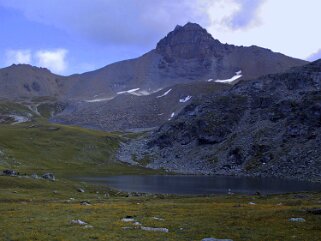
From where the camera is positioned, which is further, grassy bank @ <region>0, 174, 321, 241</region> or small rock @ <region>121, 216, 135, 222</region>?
small rock @ <region>121, 216, 135, 222</region>

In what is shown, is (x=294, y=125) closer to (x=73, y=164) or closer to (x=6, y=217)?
(x=73, y=164)

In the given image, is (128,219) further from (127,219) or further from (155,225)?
(155,225)

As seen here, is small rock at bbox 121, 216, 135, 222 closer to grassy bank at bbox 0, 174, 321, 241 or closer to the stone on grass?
the stone on grass

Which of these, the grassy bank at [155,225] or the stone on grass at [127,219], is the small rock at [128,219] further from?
the grassy bank at [155,225]

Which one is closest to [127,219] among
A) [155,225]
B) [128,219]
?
[128,219]

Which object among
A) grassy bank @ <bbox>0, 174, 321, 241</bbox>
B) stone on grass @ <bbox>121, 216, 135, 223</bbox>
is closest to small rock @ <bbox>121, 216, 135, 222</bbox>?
stone on grass @ <bbox>121, 216, 135, 223</bbox>

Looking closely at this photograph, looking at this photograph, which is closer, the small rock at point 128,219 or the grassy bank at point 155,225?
the grassy bank at point 155,225

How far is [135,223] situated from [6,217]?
13961 millimetres

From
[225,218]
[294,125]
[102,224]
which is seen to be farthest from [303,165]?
[102,224]

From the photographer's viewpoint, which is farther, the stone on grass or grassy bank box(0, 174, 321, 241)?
the stone on grass

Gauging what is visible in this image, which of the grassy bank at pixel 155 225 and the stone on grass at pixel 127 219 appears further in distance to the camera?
the stone on grass at pixel 127 219

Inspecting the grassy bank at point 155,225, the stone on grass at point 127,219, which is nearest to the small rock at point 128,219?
the stone on grass at point 127,219

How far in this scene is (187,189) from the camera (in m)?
110

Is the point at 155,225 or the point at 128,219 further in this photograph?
the point at 128,219
